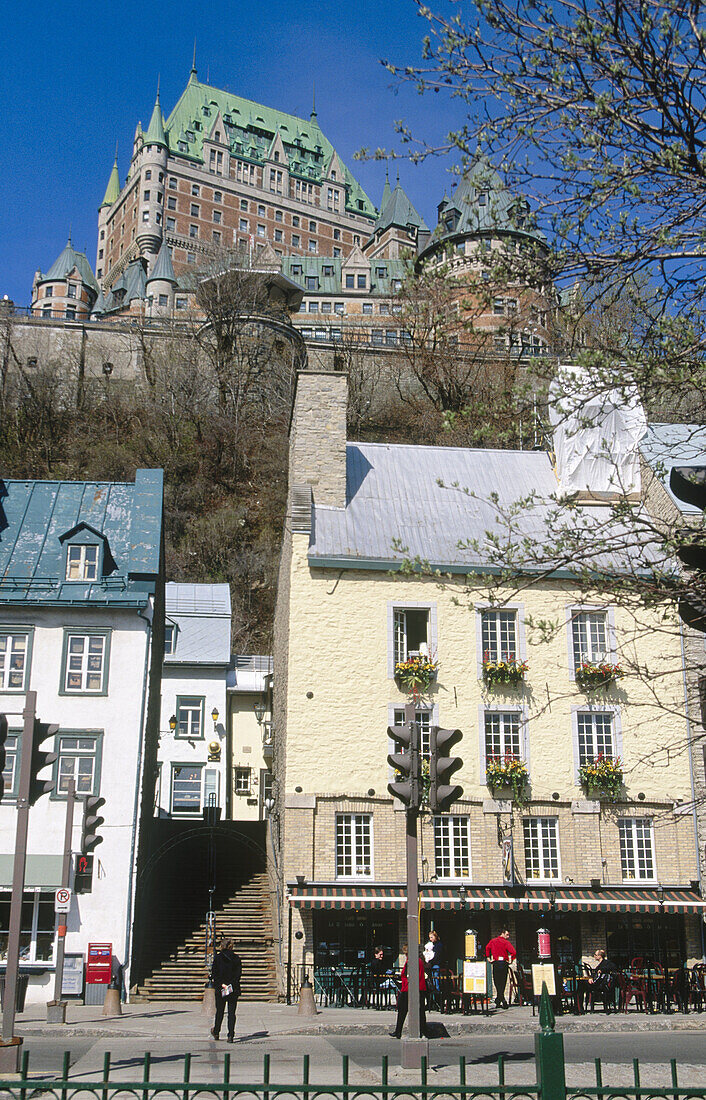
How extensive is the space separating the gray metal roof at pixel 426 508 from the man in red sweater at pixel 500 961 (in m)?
7.78

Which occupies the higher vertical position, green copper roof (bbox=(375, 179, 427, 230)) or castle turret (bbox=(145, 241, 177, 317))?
green copper roof (bbox=(375, 179, 427, 230))

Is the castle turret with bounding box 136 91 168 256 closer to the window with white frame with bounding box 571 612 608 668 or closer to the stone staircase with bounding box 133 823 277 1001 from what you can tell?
the stone staircase with bounding box 133 823 277 1001

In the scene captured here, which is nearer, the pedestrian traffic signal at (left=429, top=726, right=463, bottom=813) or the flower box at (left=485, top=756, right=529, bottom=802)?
the pedestrian traffic signal at (left=429, top=726, right=463, bottom=813)

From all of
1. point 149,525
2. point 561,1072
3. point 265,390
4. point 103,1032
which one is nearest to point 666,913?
point 103,1032

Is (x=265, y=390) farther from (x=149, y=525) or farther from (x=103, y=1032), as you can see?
(x=103, y=1032)

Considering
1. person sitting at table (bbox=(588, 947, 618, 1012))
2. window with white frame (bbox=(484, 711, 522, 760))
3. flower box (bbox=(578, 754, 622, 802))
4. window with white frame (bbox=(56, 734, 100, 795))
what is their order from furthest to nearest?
window with white frame (bbox=(484, 711, 522, 760)) → window with white frame (bbox=(56, 734, 100, 795)) → flower box (bbox=(578, 754, 622, 802)) → person sitting at table (bbox=(588, 947, 618, 1012))

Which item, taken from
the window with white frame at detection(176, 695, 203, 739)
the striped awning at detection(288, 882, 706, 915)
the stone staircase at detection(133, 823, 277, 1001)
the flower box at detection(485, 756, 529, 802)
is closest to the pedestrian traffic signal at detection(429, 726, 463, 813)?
the striped awning at detection(288, 882, 706, 915)

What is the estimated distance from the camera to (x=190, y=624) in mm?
39844

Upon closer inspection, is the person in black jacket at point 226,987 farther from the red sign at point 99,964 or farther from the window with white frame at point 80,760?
the window with white frame at point 80,760

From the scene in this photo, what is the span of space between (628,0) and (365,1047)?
1257 cm

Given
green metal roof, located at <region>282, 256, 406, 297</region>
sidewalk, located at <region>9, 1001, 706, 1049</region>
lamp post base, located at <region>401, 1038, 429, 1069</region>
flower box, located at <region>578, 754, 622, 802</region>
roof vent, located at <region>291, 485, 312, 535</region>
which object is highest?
green metal roof, located at <region>282, 256, 406, 297</region>

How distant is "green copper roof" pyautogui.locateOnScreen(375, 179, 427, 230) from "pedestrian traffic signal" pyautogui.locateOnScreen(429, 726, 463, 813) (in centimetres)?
10147

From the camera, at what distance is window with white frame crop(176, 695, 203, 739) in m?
37.8

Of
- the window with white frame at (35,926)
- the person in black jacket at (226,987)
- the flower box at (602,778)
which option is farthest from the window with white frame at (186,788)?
the person in black jacket at (226,987)
